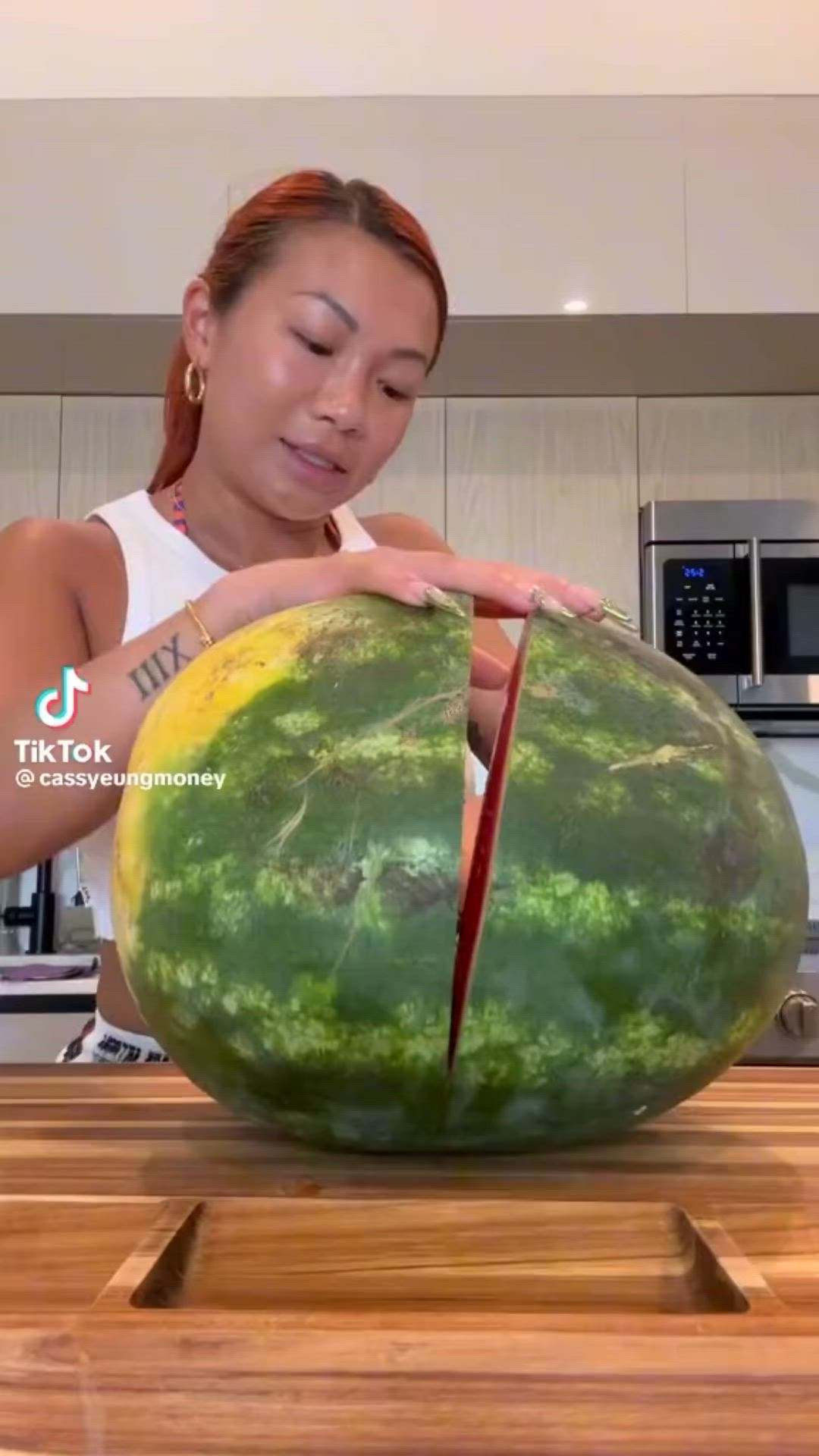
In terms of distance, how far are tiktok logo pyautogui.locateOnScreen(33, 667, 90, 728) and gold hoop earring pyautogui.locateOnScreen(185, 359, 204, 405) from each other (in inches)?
15.7

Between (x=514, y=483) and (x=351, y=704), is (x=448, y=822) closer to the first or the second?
(x=351, y=704)

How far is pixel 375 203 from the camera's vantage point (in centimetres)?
120

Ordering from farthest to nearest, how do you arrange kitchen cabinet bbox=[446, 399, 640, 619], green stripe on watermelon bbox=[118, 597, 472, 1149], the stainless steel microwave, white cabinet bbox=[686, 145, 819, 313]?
kitchen cabinet bbox=[446, 399, 640, 619]
the stainless steel microwave
white cabinet bbox=[686, 145, 819, 313]
green stripe on watermelon bbox=[118, 597, 472, 1149]

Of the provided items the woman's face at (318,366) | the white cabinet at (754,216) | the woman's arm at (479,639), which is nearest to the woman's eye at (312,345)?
the woman's face at (318,366)

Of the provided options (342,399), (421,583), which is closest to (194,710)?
(421,583)

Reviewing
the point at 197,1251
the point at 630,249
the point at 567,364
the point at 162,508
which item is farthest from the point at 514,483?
the point at 197,1251

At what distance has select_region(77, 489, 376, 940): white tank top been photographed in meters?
1.28

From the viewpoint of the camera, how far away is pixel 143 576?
128 cm

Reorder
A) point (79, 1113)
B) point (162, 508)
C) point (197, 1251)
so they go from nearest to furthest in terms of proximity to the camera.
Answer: point (197, 1251), point (79, 1113), point (162, 508)

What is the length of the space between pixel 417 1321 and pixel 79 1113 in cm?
45

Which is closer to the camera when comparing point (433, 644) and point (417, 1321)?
point (417, 1321)

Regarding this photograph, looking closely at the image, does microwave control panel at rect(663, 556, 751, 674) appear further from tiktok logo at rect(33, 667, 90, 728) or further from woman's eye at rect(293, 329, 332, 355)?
tiktok logo at rect(33, 667, 90, 728)

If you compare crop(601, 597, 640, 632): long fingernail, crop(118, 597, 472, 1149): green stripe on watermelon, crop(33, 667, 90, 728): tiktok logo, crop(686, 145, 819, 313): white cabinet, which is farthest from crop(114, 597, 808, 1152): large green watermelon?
crop(686, 145, 819, 313): white cabinet

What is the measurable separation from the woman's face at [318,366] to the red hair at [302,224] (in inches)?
0.6
